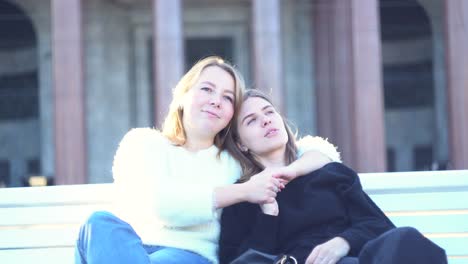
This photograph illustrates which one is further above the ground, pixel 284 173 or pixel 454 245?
pixel 284 173

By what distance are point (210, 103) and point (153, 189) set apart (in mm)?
440

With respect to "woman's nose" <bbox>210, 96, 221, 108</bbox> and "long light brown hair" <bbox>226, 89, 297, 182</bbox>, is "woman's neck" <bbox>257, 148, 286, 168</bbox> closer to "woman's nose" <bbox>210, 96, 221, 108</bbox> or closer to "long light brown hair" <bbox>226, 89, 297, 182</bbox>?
"long light brown hair" <bbox>226, 89, 297, 182</bbox>

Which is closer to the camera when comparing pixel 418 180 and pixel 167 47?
pixel 418 180

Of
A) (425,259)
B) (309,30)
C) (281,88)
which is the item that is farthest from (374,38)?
(425,259)

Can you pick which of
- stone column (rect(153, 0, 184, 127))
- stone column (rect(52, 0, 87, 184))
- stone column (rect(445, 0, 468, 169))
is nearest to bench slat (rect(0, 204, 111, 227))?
stone column (rect(153, 0, 184, 127))

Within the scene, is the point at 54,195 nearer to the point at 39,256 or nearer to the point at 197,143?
the point at 39,256

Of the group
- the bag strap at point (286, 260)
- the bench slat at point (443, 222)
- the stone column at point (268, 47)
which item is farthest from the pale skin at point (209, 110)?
the stone column at point (268, 47)

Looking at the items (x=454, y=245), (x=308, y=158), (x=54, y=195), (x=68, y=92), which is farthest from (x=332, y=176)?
(x=68, y=92)

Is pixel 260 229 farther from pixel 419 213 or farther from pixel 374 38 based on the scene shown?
pixel 374 38

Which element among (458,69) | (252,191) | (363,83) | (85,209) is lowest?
(85,209)

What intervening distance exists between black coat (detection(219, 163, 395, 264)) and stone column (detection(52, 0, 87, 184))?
1124 cm

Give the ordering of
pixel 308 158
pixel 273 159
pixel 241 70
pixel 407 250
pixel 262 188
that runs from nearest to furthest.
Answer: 1. pixel 407 250
2. pixel 262 188
3. pixel 308 158
4. pixel 273 159
5. pixel 241 70

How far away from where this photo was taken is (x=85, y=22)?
18.1 m

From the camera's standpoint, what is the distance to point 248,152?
3201 millimetres
